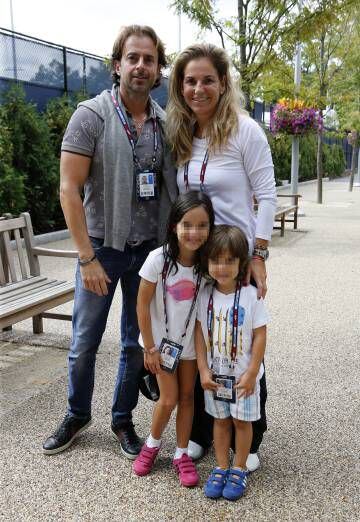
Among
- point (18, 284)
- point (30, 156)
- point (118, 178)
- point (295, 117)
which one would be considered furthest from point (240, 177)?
point (295, 117)

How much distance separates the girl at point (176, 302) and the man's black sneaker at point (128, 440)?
1.07ft

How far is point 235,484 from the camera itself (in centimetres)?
262

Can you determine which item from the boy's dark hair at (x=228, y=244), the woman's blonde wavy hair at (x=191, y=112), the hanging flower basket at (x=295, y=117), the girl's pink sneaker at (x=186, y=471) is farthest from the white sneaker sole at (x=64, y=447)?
the hanging flower basket at (x=295, y=117)

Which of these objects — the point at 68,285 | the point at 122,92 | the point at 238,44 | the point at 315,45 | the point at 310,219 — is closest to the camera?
the point at 122,92

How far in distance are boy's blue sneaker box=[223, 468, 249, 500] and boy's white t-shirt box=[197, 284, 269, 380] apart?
471 mm

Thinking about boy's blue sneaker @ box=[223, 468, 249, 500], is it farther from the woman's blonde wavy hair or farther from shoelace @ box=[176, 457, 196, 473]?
the woman's blonde wavy hair

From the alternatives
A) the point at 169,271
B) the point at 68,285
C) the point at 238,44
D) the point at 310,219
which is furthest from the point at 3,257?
the point at 310,219

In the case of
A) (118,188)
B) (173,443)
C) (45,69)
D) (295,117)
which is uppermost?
(45,69)

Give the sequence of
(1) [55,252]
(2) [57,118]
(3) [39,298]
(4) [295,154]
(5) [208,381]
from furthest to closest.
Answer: (4) [295,154], (2) [57,118], (1) [55,252], (3) [39,298], (5) [208,381]

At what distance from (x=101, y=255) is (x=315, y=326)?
3.15 meters

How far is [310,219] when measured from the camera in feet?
44.8

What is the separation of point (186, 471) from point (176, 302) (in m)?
0.84

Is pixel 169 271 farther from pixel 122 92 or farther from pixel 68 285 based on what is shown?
pixel 68 285

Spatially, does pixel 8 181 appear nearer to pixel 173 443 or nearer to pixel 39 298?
pixel 39 298
